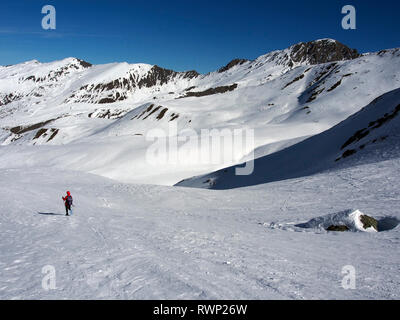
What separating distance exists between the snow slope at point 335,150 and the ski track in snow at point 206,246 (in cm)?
532

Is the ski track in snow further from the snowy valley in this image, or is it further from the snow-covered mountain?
the snow-covered mountain

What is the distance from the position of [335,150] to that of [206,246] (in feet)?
85.8

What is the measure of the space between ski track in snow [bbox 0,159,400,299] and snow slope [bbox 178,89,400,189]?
532cm

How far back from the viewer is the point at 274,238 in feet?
36.2

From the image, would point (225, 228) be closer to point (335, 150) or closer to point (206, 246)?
point (206, 246)

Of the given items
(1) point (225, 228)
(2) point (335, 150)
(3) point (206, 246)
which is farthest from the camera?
(2) point (335, 150)

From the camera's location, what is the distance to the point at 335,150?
103 ft

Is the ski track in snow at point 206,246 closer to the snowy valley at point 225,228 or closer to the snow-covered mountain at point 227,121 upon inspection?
the snowy valley at point 225,228

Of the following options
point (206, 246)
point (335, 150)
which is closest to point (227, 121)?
point (335, 150)

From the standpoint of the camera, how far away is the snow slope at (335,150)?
2570 centimetres

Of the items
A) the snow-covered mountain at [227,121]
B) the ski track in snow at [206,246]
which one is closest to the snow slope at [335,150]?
the ski track in snow at [206,246]
